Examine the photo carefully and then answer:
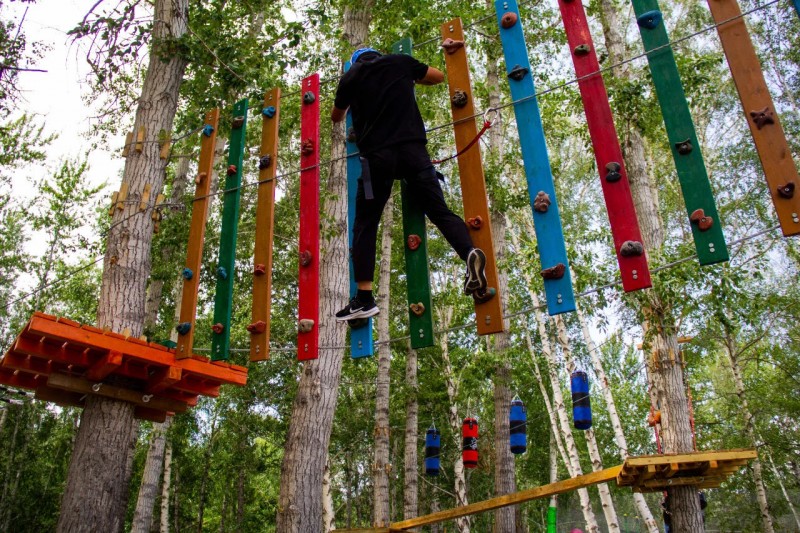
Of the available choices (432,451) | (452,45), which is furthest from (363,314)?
(432,451)

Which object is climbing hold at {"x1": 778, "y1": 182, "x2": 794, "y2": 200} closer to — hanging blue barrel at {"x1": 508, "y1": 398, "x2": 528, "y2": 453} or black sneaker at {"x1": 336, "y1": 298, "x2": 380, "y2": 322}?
black sneaker at {"x1": 336, "y1": 298, "x2": 380, "y2": 322}

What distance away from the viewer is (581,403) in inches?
313

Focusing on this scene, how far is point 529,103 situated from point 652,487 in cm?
493

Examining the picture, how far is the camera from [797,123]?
16.3m

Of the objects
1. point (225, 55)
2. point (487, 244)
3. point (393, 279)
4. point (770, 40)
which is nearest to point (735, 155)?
point (770, 40)

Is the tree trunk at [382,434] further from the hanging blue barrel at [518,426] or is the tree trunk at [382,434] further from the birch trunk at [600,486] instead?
the birch trunk at [600,486]

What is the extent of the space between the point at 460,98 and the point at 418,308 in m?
1.33

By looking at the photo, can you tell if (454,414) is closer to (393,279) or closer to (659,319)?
(393,279)

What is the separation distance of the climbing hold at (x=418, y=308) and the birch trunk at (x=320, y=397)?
97.1 inches

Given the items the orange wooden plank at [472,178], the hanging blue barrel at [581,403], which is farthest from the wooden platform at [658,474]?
the orange wooden plank at [472,178]

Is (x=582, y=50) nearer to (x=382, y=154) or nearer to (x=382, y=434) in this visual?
(x=382, y=154)

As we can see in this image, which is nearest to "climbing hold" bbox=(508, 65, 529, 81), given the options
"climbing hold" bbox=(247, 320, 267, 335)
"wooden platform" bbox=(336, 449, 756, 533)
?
"climbing hold" bbox=(247, 320, 267, 335)

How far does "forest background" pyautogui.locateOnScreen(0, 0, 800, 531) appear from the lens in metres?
7.51

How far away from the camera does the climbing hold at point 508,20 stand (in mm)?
3824
